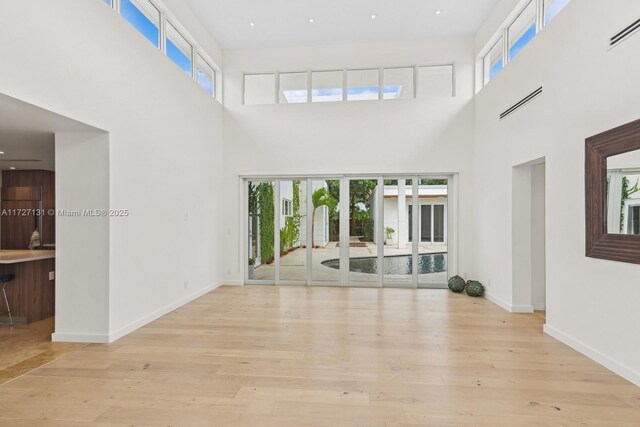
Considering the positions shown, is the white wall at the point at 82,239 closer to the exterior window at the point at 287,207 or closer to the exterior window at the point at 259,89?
the exterior window at the point at 287,207

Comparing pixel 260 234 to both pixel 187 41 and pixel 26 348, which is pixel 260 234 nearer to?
pixel 187 41

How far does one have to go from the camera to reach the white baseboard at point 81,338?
3926 mm

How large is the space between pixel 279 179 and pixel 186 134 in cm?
226

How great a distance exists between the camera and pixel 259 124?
7.29 meters

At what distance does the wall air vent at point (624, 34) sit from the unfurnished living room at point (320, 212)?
9 cm

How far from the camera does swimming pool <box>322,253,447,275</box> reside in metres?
7.19

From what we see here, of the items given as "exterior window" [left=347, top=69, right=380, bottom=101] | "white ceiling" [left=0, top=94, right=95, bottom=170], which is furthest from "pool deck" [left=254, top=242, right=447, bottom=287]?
"white ceiling" [left=0, top=94, right=95, bottom=170]

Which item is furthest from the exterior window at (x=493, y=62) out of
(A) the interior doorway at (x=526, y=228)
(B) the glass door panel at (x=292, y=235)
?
(B) the glass door panel at (x=292, y=235)

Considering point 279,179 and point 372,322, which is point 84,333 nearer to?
point 372,322

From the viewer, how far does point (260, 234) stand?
7.54 m

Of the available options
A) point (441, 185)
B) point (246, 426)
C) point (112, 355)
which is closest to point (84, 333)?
point (112, 355)

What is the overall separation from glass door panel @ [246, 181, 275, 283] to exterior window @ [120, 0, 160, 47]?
3377mm

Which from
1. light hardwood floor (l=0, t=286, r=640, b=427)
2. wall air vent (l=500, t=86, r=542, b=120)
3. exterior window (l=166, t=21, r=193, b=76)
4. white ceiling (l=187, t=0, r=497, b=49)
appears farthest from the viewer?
white ceiling (l=187, t=0, r=497, b=49)

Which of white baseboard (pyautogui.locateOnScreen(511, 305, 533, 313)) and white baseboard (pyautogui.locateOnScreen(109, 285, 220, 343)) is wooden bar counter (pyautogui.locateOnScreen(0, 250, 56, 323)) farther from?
white baseboard (pyautogui.locateOnScreen(511, 305, 533, 313))
